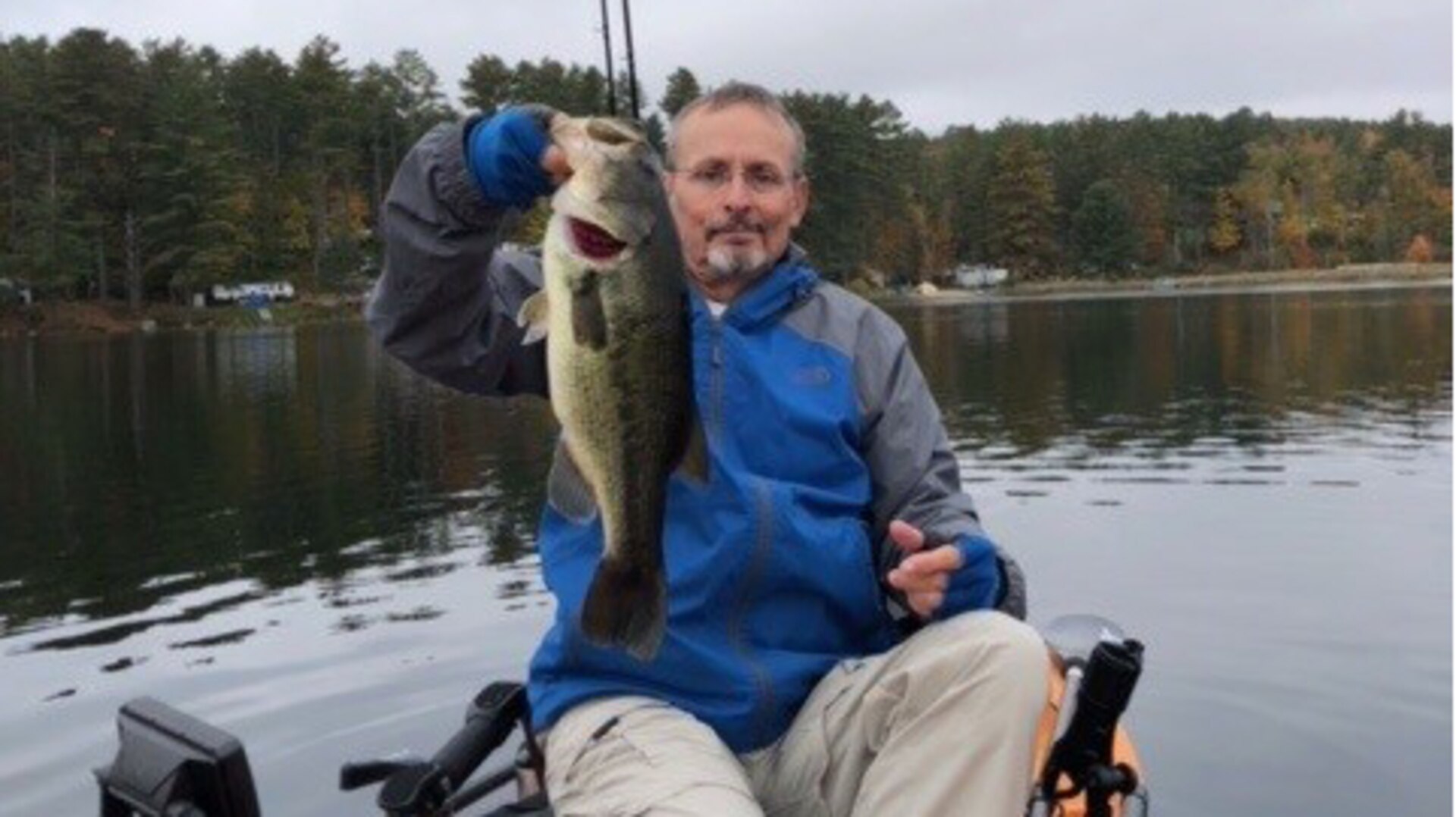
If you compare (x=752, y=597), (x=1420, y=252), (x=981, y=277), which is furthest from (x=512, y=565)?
(x=1420, y=252)

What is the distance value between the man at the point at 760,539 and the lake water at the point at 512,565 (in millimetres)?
3433

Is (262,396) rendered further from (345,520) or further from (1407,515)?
(1407,515)

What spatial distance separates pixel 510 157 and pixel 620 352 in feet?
2.07

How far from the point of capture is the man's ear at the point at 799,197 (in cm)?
449

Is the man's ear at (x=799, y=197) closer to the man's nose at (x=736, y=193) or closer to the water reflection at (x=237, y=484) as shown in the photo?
the man's nose at (x=736, y=193)

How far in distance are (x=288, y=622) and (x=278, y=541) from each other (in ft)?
12.1

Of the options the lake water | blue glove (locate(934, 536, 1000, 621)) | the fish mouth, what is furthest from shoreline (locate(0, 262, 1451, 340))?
the fish mouth

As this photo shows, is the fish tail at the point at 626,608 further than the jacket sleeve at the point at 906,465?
No

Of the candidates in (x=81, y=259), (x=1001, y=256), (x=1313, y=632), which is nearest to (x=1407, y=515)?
(x=1313, y=632)

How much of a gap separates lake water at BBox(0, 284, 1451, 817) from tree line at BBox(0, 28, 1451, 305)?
21079 mm

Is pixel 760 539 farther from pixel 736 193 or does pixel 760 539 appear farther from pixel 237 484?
pixel 237 484

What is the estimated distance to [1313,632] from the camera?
999 cm

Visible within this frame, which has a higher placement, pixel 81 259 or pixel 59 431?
pixel 81 259

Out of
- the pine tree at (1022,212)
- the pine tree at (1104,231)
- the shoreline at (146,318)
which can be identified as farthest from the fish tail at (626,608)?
the pine tree at (1022,212)
